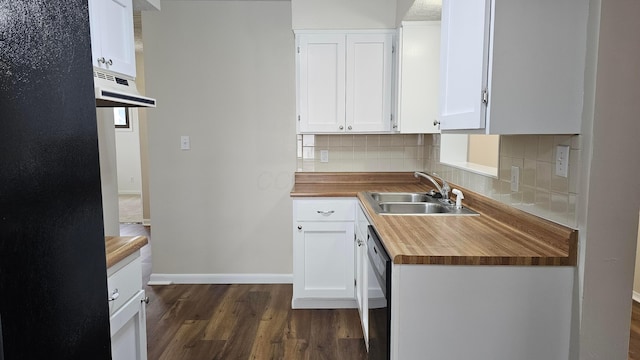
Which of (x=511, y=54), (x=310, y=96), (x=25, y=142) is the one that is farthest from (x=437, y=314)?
(x=310, y=96)

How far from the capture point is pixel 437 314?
144cm

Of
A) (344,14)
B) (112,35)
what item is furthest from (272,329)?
(344,14)

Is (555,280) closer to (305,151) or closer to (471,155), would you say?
(471,155)

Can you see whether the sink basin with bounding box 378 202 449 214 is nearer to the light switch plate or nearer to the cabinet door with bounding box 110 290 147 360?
the light switch plate

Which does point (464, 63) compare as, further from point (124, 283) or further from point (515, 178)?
point (124, 283)

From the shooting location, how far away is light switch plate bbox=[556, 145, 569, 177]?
1.42m

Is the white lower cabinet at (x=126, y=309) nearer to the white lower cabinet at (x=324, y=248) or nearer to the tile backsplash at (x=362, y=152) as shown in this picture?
the white lower cabinet at (x=324, y=248)

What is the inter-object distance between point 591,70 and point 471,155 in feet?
5.56

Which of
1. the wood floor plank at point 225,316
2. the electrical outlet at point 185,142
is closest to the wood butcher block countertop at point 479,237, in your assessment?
the wood floor plank at point 225,316

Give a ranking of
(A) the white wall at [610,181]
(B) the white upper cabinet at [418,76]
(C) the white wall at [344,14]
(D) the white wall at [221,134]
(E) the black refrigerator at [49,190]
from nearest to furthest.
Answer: (E) the black refrigerator at [49,190], (A) the white wall at [610,181], (B) the white upper cabinet at [418,76], (C) the white wall at [344,14], (D) the white wall at [221,134]

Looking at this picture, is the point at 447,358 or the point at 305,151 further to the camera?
the point at 305,151

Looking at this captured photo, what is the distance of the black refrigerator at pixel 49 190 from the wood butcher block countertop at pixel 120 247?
0.61 metres

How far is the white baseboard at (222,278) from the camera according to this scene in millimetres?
3521

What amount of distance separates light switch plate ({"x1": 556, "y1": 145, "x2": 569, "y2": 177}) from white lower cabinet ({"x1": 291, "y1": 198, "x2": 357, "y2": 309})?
1522 mm
